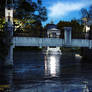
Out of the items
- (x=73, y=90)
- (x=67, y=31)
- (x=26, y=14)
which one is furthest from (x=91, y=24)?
(x=73, y=90)

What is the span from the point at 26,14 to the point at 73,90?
21834 millimetres

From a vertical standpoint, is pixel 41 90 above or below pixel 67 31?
below

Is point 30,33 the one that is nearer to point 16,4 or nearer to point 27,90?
point 16,4

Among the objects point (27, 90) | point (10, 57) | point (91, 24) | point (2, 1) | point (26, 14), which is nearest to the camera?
point (27, 90)

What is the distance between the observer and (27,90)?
34.7 feet

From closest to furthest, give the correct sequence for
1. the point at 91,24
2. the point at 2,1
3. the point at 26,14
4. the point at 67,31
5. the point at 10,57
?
the point at 10,57 → the point at 67,31 → the point at 2,1 → the point at 91,24 → the point at 26,14

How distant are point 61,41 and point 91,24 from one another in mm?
8730

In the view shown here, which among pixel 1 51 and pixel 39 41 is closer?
pixel 1 51

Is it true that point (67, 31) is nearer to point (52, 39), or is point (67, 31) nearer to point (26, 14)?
point (52, 39)

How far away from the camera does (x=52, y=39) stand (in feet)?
70.6

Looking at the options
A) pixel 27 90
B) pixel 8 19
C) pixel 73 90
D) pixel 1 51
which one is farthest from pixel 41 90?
pixel 8 19

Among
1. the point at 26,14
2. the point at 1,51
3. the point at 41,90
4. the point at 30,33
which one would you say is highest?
the point at 26,14

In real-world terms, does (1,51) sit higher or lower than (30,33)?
lower

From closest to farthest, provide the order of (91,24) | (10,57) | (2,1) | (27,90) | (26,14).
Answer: (27,90), (10,57), (2,1), (91,24), (26,14)
